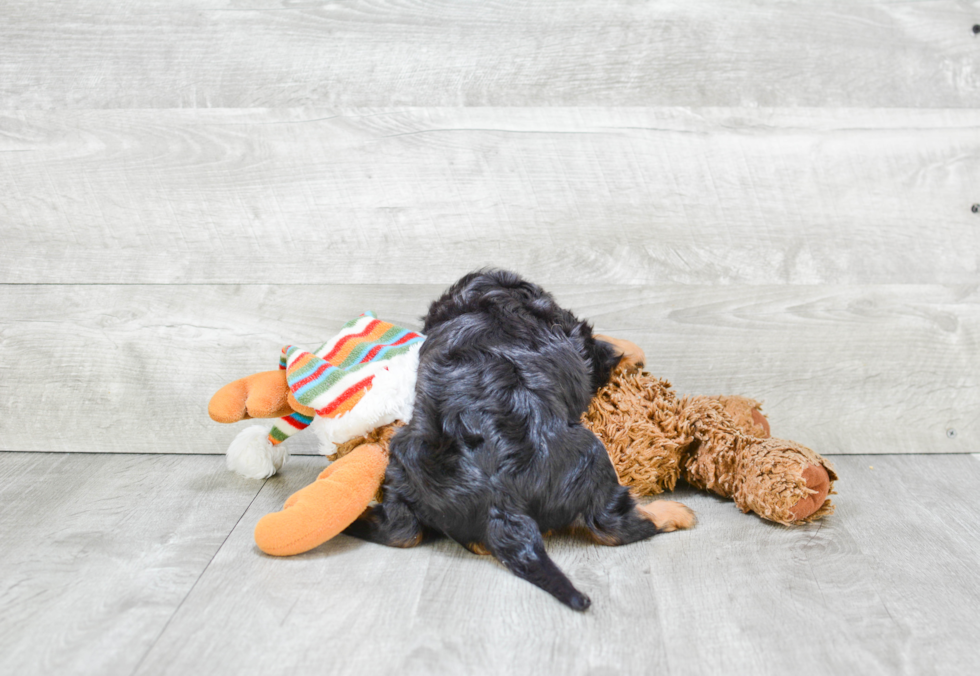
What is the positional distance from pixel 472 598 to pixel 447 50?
807 mm

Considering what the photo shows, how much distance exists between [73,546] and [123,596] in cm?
17

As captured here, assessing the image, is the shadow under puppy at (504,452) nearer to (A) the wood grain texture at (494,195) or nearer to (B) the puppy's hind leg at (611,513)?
(B) the puppy's hind leg at (611,513)

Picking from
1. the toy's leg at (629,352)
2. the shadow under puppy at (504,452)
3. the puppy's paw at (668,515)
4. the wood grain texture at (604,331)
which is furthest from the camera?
the wood grain texture at (604,331)

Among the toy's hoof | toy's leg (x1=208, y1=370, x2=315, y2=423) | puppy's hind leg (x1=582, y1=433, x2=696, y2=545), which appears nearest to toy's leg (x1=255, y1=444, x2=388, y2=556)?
toy's leg (x1=208, y1=370, x2=315, y2=423)

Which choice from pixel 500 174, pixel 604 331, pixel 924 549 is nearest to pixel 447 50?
pixel 500 174

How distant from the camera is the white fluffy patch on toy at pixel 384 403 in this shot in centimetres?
97

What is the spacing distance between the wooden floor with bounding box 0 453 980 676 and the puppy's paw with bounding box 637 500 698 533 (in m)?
0.02

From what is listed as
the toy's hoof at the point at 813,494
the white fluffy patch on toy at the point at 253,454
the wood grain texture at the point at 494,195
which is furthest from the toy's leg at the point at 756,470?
the white fluffy patch on toy at the point at 253,454

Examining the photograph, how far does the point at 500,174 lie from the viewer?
121 centimetres

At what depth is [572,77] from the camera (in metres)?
1.20

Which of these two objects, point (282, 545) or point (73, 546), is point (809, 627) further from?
point (73, 546)

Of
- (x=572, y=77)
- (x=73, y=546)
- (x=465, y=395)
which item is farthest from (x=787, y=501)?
(x=73, y=546)

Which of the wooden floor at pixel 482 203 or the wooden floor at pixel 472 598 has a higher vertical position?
the wooden floor at pixel 482 203

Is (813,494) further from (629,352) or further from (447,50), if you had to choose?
(447,50)
